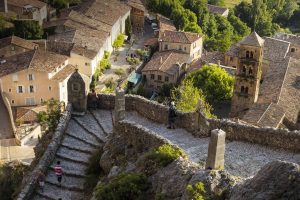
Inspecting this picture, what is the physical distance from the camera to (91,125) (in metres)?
21.9

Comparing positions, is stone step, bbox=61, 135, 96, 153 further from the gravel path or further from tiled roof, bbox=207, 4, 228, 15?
tiled roof, bbox=207, 4, 228, 15

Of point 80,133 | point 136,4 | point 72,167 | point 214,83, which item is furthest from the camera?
point 136,4

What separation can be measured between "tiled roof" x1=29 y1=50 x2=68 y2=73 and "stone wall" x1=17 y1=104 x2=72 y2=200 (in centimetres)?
3077

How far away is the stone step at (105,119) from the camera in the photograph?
21.5 m

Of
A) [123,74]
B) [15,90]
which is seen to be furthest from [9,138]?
[123,74]

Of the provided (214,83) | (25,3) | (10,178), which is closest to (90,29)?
(25,3)

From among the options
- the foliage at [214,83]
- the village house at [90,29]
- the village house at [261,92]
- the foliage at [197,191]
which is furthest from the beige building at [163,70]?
the foliage at [197,191]

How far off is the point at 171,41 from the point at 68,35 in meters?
13.3

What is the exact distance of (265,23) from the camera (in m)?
87.3

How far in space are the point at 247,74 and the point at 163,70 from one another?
16468mm

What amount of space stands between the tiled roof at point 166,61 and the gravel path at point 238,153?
3986cm

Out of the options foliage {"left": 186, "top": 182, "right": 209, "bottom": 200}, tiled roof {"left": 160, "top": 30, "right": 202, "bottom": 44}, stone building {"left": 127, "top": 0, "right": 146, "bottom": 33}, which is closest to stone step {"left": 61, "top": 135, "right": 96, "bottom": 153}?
foliage {"left": 186, "top": 182, "right": 209, "bottom": 200}

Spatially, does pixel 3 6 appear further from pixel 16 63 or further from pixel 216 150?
pixel 216 150

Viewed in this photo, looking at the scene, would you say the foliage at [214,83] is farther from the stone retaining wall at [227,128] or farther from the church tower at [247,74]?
the stone retaining wall at [227,128]
